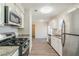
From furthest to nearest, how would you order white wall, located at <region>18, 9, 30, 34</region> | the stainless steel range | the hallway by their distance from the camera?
white wall, located at <region>18, 9, 30, 34</region>, the hallway, the stainless steel range

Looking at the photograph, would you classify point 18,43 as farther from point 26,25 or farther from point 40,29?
point 40,29

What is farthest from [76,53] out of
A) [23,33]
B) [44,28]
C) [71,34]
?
[44,28]

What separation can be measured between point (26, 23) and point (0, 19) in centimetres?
303

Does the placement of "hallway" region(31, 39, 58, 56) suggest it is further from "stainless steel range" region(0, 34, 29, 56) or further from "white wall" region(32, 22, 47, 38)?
"white wall" region(32, 22, 47, 38)

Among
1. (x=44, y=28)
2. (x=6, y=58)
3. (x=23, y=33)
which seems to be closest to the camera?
(x=6, y=58)

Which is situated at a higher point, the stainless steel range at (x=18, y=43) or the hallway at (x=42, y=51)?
the stainless steel range at (x=18, y=43)

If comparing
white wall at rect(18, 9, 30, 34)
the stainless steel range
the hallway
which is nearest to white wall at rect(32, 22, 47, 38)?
the hallway

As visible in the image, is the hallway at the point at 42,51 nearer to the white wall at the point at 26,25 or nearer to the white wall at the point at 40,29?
the white wall at the point at 26,25

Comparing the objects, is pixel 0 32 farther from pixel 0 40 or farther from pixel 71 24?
pixel 71 24

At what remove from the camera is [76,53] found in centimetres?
213

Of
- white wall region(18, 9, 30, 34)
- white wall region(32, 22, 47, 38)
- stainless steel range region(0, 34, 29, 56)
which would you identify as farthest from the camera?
white wall region(32, 22, 47, 38)

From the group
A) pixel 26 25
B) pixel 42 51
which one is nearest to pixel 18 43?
pixel 26 25

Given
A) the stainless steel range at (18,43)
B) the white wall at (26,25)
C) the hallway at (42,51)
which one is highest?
the white wall at (26,25)

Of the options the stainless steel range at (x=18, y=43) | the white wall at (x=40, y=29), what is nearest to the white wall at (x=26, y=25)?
the stainless steel range at (x=18, y=43)
